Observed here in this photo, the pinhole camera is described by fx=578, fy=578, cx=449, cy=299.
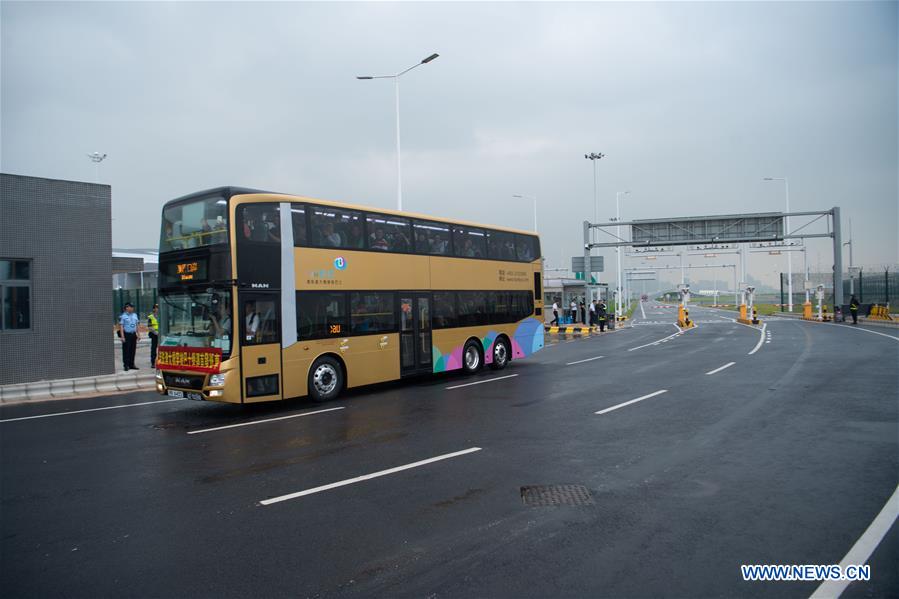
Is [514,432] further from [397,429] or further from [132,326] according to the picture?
[132,326]

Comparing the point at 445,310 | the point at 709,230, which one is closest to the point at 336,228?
the point at 445,310

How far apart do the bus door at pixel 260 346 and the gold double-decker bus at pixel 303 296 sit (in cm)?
2

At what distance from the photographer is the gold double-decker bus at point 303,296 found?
10.4 m

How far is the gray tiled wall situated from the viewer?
14484 millimetres

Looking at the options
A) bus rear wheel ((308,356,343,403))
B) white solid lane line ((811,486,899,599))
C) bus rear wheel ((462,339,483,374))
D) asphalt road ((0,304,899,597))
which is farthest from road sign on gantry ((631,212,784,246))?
white solid lane line ((811,486,899,599))

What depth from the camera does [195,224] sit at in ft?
35.2

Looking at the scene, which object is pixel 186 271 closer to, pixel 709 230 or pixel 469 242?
pixel 469 242

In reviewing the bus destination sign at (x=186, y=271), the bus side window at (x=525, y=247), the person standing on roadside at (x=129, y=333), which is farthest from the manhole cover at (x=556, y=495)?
the person standing on roadside at (x=129, y=333)

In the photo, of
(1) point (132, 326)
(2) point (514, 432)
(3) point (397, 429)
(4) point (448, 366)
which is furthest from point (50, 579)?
(1) point (132, 326)

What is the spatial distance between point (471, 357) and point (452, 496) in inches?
410

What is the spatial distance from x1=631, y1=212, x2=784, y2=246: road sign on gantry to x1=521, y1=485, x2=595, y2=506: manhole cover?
3628cm

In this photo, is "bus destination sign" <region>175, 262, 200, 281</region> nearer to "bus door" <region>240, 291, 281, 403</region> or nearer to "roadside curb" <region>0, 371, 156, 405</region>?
"bus door" <region>240, 291, 281, 403</region>

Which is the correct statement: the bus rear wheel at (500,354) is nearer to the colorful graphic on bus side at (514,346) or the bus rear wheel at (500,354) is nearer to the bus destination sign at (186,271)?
the colorful graphic on bus side at (514,346)

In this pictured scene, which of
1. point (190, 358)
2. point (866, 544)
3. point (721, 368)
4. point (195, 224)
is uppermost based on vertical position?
point (195, 224)
